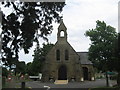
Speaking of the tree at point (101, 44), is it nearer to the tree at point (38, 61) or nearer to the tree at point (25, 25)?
the tree at point (25, 25)

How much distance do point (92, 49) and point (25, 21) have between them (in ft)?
51.5

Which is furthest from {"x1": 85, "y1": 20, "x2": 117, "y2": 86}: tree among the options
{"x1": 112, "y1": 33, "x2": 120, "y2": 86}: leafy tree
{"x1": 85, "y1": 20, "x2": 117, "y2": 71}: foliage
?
{"x1": 112, "y1": 33, "x2": 120, "y2": 86}: leafy tree

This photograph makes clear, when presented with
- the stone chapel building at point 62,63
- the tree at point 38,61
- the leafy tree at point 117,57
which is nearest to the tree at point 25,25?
the leafy tree at point 117,57

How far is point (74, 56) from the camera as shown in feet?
179

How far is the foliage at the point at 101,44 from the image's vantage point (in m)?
28.9

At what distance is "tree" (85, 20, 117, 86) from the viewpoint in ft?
94.8

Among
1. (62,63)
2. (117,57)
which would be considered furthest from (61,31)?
(117,57)

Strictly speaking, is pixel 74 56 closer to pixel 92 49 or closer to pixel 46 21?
pixel 92 49

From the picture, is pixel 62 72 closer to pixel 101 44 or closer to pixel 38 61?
pixel 38 61

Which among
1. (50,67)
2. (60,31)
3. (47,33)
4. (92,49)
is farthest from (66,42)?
(47,33)

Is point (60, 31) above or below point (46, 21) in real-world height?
above

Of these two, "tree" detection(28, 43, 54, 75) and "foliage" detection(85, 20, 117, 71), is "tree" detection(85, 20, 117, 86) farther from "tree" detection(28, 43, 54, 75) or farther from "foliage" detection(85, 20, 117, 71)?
"tree" detection(28, 43, 54, 75)

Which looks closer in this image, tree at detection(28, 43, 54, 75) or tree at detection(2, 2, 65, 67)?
tree at detection(2, 2, 65, 67)

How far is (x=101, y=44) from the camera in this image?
29453 mm
